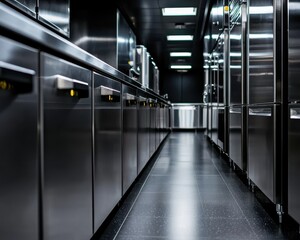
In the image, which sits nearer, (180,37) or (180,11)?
(180,11)

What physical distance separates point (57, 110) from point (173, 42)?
25.9ft

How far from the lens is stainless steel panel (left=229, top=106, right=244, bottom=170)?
3054mm

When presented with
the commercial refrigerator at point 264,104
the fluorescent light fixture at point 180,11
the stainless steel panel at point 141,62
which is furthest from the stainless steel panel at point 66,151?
the fluorescent light fixture at point 180,11

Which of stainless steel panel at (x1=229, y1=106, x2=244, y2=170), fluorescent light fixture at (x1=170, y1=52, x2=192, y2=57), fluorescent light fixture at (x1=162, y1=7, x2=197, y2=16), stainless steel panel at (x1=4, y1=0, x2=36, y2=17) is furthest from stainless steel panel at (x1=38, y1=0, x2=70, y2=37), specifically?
fluorescent light fixture at (x1=170, y1=52, x2=192, y2=57)

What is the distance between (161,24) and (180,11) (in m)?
0.93

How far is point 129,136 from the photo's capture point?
2.45 meters

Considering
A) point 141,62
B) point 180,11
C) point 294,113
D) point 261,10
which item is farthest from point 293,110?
point 180,11

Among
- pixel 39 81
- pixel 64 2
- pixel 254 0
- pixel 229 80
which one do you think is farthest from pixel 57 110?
pixel 229 80

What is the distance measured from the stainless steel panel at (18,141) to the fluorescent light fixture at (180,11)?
17.4 ft

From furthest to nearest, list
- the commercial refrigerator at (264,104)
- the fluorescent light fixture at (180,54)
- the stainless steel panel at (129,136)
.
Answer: the fluorescent light fixture at (180,54), the stainless steel panel at (129,136), the commercial refrigerator at (264,104)

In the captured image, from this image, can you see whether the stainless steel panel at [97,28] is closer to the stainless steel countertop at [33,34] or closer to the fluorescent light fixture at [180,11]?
the stainless steel countertop at [33,34]

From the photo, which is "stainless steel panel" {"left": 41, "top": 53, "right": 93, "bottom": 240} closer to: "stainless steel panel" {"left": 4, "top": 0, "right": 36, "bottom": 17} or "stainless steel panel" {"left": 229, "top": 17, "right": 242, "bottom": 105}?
"stainless steel panel" {"left": 4, "top": 0, "right": 36, "bottom": 17}

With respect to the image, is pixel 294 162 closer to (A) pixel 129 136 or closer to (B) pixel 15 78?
(A) pixel 129 136

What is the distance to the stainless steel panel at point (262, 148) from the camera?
201cm
